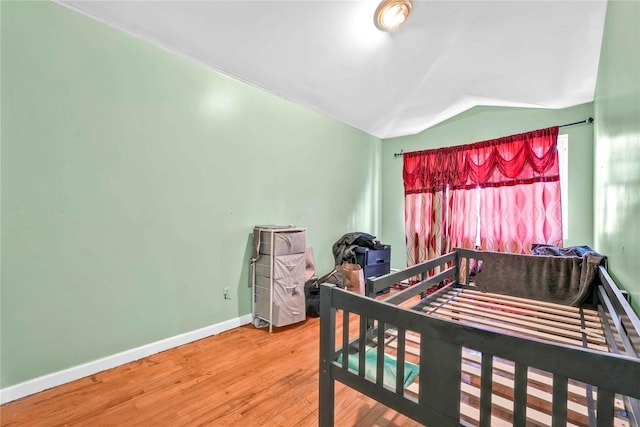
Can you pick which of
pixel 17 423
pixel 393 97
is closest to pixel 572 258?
pixel 393 97

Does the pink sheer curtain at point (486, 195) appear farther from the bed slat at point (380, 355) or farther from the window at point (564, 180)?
the bed slat at point (380, 355)

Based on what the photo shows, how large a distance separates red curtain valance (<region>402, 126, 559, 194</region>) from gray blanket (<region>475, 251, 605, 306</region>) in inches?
55.0

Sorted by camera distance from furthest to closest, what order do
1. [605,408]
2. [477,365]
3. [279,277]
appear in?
[279,277]
[477,365]
[605,408]

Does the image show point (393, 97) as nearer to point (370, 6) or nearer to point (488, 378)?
point (370, 6)

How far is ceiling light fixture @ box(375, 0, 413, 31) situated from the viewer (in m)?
1.87

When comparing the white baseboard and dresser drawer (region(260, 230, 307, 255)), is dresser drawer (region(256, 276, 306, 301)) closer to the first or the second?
dresser drawer (region(260, 230, 307, 255))

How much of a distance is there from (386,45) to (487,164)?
191 centimetres

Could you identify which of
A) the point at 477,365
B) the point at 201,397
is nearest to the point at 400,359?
the point at 477,365

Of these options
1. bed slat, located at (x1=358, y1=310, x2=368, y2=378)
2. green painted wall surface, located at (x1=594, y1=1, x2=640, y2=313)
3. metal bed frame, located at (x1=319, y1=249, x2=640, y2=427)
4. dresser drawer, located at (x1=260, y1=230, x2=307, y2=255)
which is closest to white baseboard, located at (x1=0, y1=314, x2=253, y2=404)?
dresser drawer, located at (x1=260, y1=230, x2=307, y2=255)

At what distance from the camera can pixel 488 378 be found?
30.4 inches

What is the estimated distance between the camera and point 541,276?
1.93m

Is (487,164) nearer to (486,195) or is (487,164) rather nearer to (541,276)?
(486,195)

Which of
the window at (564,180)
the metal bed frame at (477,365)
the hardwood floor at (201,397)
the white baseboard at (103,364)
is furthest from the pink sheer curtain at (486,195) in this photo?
the white baseboard at (103,364)

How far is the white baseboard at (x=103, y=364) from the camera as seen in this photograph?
153 centimetres
